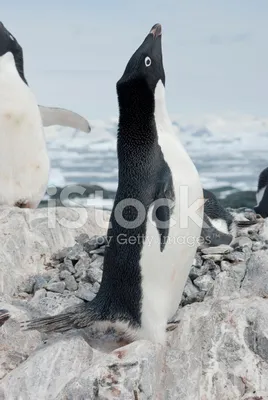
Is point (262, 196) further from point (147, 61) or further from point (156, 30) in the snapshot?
point (147, 61)

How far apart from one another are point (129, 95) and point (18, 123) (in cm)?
243

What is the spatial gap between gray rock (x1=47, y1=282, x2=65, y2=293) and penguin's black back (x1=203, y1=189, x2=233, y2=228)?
68.9 inches

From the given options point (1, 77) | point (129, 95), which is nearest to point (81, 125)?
point (1, 77)

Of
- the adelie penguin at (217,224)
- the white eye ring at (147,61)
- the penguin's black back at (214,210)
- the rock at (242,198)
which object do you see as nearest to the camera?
the white eye ring at (147,61)

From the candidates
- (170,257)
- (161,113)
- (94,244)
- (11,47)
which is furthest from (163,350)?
(11,47)

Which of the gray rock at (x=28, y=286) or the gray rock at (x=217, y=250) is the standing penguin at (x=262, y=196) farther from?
the gray rock at (x=28, y=286)

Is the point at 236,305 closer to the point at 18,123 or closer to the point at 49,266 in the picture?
the point at 49,266

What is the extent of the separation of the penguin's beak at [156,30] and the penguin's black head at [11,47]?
8.19ft

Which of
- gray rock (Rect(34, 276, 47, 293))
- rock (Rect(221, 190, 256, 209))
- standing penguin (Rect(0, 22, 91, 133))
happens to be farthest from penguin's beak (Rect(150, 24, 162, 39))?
rock (Rect(221, 190, 256, 209))

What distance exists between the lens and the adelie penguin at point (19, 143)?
21.5 ft

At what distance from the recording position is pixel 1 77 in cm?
677

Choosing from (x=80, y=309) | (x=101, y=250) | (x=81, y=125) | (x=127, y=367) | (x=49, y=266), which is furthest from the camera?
(x=81, y=125)

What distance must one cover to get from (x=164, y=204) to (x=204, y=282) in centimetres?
84

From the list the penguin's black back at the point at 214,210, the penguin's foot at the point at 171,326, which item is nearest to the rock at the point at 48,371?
the penguin's foot at the point at 171,326
